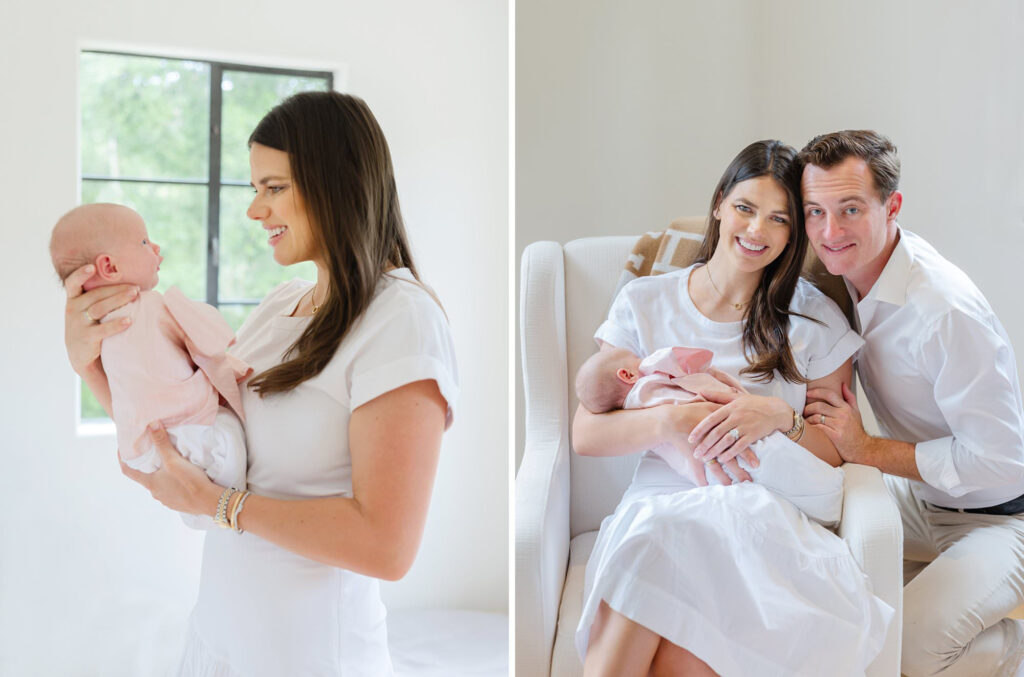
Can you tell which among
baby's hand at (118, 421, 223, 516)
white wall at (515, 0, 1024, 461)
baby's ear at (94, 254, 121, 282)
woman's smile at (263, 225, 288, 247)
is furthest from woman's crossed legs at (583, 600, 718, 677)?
baby's ear at (94, 254, 121, 282)

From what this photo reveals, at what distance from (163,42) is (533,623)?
3.39 feet

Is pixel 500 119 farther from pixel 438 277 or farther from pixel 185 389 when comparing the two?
pixel 185 389

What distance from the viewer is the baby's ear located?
95 centimetres

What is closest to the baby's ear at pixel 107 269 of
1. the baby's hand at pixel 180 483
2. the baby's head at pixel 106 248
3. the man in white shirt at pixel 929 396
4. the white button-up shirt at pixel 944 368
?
the baby's head at pixel 106 248

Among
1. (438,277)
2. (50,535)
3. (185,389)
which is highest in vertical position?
(438,277)

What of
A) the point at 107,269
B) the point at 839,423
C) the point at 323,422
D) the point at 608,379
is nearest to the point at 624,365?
the point at 608,379

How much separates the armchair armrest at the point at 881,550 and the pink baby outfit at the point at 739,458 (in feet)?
0.14

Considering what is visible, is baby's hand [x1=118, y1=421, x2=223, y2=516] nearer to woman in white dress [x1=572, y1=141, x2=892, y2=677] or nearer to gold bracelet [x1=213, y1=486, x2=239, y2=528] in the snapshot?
gold bracelet [x1=213, y1=486, x2=239, y2=528]

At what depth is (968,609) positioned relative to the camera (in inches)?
49.2

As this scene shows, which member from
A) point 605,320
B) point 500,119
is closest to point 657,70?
point 500,119

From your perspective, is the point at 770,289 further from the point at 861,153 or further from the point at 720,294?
the point at 861,153

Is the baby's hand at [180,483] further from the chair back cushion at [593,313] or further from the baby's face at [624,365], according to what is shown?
the chair back cushion at [593,313]

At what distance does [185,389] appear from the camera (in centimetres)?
96

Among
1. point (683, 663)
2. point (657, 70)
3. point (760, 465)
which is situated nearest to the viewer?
point (683, 663)
